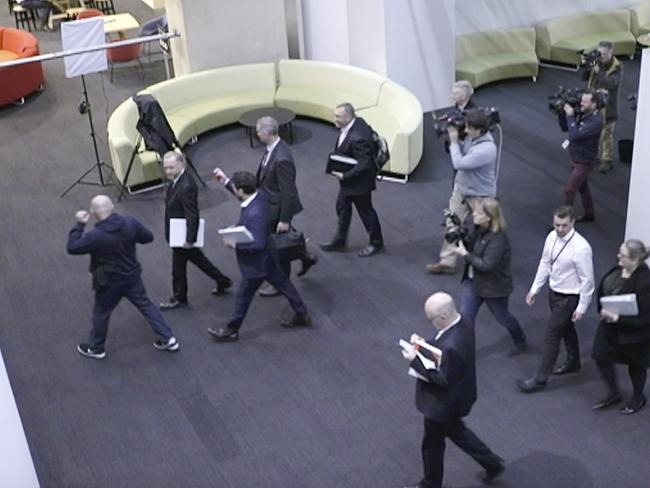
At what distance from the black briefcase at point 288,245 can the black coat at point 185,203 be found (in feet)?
2.12

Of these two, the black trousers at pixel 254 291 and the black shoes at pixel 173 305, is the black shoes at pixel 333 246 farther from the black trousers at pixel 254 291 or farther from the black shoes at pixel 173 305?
the black shoes at pixel 173 305

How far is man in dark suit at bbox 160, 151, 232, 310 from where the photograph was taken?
723 centimetres

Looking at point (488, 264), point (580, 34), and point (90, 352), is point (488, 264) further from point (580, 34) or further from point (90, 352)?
point (580, 34)

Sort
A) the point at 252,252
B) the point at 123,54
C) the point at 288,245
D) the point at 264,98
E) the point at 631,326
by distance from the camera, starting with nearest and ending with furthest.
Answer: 1. the point at 631,326
2. the point at 252,252
3. the point at 288,245
4. the point at 264,98
5. the point at 123,54

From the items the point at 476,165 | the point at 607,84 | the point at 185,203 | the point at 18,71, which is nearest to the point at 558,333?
the point at 476,165

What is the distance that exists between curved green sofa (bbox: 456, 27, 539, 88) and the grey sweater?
5.08m

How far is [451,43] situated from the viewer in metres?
11.7

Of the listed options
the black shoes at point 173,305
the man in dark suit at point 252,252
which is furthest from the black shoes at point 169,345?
the black shoes at point 173,305

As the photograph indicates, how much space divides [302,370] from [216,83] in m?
5.81

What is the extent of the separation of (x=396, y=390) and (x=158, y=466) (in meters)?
1.78

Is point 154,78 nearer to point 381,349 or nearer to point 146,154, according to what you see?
point 146,154

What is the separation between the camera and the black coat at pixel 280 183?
7.56 meters

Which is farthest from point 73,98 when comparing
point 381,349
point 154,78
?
point 381,349

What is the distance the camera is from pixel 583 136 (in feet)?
27.0
